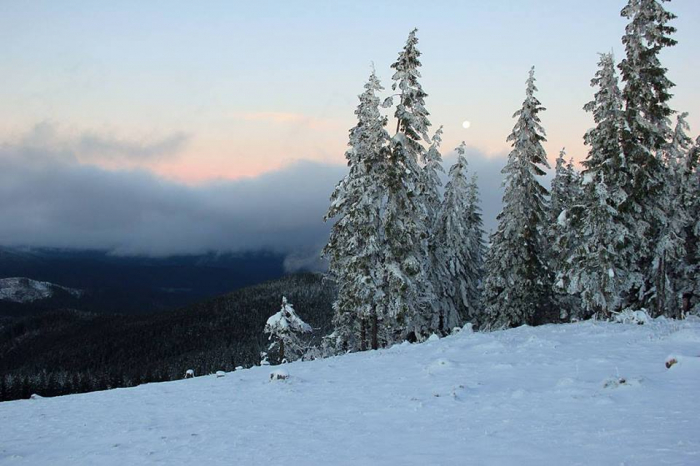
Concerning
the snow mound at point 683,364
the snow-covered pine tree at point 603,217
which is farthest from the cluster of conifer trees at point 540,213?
the snow mound at point 683,364

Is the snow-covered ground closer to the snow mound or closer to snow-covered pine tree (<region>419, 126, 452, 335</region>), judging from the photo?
the snow mound

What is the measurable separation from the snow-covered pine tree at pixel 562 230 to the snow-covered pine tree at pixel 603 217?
63.4 inches

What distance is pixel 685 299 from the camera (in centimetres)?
2817

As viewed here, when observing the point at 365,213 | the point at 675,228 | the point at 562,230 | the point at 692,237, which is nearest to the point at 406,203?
the point at 365,213

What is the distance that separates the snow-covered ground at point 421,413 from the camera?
778cm

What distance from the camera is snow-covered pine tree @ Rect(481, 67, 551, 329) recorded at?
31.4m

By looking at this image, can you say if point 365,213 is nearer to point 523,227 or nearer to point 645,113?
point 523,227

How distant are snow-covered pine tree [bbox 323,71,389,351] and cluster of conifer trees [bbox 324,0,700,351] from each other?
0.23 ft

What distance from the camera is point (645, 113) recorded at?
2645cm

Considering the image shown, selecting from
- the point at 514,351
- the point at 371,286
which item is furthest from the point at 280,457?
the point at 371,286

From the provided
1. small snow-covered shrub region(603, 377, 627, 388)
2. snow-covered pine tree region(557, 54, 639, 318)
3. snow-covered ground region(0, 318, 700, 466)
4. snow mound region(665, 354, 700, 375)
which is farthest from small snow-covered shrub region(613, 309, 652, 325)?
small snow-covered shrub region(603, 377, 627, 388)

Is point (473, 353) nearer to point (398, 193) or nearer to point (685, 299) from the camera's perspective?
point (398, 193)

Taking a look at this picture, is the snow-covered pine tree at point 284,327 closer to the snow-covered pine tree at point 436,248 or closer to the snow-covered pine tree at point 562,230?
the snow-covered pine tree at point 436,248

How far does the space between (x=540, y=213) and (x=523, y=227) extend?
1685 mm
